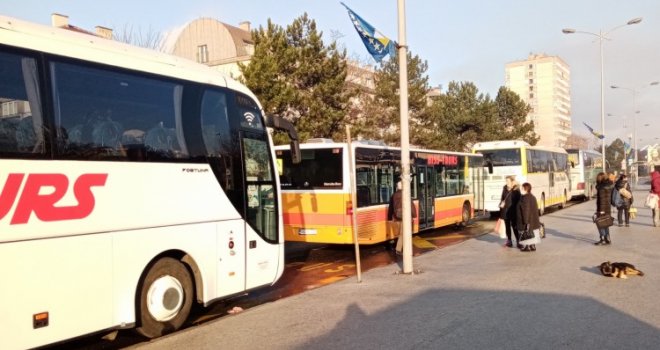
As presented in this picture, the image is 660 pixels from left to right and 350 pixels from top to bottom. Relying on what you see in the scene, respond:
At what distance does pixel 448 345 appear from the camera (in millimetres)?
6020

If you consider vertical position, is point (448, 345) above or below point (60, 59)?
below

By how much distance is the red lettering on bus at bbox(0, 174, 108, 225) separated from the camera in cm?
523

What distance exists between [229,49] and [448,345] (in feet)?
161

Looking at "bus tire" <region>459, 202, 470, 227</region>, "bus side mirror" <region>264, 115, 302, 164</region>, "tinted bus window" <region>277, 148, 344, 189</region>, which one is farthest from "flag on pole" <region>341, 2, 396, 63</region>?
"bus tire" <region>459, 202, 470, 227</region>

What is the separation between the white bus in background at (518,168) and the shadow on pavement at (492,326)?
1650 centimetres

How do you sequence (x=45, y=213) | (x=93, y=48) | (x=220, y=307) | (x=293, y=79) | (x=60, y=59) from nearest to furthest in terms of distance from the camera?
(x=45, y=213)
(x=60, y=59)
(x=93, y=48)
(x=220, y=307)
(x=293, y=79)

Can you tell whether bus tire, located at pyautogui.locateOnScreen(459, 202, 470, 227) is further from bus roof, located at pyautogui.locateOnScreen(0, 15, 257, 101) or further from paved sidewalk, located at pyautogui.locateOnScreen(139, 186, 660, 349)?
bus roof, located at pyautogui.locateOnScreen(0, 15, 257, 101)

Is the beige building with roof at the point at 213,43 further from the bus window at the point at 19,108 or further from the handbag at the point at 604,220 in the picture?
the bus window at the point at 19,108

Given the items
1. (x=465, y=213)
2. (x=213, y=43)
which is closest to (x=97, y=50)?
(x=465, y=213)

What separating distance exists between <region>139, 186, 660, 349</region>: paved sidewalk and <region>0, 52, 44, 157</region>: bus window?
2.63m

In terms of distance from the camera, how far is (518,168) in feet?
84.3

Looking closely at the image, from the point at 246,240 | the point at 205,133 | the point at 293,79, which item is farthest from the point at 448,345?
the point at 293,79

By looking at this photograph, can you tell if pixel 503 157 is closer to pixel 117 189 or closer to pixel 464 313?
pixel 464 313

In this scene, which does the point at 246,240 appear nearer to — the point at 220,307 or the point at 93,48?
the point at 220,307
